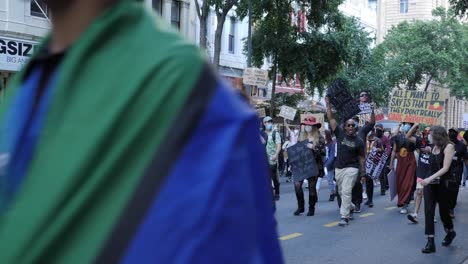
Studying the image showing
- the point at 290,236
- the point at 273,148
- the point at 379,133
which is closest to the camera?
the point at 290,236

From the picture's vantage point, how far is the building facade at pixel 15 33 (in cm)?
1834

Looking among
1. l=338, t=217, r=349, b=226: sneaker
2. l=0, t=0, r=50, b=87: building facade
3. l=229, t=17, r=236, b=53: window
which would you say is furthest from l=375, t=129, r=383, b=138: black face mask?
l=229, t=17, r=236, b=53: window

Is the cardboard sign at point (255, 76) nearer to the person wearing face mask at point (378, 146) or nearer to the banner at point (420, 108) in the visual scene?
the person wearing face mask at point (378, 146)

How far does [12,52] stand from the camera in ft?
61.0

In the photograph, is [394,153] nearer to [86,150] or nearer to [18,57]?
[18,57]

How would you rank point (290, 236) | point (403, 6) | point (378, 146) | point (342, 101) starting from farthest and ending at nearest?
point (403, 6) → point (378, 146) → point (342, 101) → point (290, 236)

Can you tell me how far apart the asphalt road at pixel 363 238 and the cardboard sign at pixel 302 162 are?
768 millimetres

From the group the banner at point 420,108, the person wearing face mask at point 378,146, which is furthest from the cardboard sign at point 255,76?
the banner at point 420,108

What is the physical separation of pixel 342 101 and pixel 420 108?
214cm

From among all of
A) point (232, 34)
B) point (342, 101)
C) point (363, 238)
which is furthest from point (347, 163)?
point (232, 34)

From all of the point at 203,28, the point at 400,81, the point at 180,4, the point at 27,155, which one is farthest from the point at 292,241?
the point at 400,81

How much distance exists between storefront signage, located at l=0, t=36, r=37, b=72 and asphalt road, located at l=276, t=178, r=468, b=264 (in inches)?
359

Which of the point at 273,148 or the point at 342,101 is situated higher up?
the point at 342,101

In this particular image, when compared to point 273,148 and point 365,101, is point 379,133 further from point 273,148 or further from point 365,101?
point 273,148
